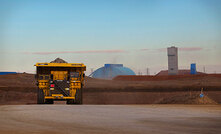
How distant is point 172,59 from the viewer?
85.4 metres

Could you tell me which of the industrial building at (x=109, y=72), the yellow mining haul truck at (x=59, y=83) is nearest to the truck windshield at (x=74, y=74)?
the yellow mining haul truck at (x=59, y=83)

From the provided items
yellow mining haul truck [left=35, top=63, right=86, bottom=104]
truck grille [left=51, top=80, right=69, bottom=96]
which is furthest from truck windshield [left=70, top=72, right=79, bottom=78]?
truck grille [left=51, top=80, right=69, bottom=96]

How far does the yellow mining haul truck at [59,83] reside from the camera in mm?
24656

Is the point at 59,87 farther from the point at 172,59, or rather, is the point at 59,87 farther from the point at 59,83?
the point at 172,59

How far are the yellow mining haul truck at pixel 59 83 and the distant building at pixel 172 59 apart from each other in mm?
61288

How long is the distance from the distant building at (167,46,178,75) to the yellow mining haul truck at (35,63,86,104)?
201ft

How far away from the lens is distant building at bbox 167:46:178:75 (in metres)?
84.1

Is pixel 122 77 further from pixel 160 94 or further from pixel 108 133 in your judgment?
pixel 108 133

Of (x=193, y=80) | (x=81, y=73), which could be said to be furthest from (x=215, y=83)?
(x=81, y=73)

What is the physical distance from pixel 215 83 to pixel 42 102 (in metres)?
46.1

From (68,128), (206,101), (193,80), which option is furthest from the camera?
(193,80)

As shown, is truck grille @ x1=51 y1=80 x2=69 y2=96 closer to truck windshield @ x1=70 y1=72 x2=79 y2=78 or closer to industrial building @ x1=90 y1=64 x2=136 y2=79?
truck windshield @ x1=70 y1=72 x2=79 y2=78

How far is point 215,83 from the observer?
6450cm

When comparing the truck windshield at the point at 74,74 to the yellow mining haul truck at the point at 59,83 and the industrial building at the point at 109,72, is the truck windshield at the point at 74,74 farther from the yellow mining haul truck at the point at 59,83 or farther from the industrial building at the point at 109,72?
the industrial building at the point at 109,72
